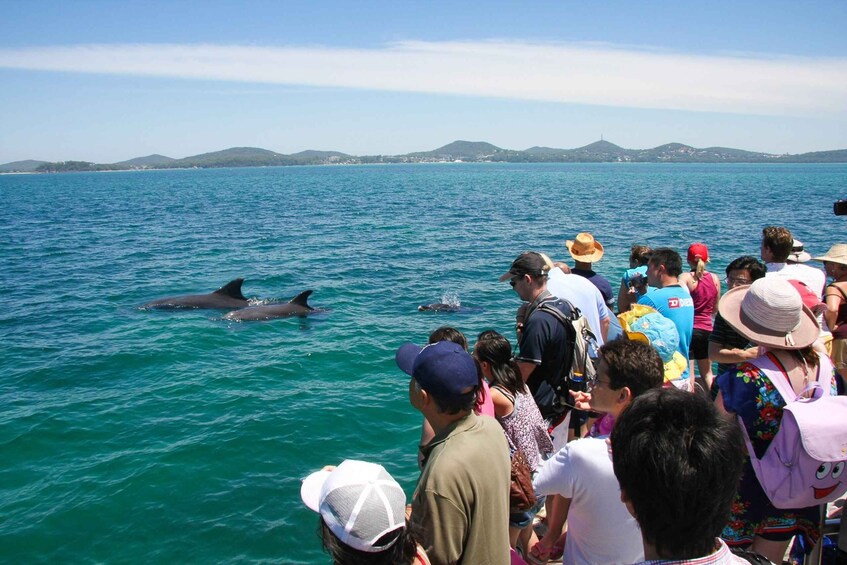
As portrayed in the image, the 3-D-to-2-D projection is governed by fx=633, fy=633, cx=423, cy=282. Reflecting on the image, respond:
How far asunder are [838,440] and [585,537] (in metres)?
1.43

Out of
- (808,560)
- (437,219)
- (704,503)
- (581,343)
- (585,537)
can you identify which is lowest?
(437,219)

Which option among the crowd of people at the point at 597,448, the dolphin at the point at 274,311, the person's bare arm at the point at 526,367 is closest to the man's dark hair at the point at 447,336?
the crowd of people at the point at 597,448

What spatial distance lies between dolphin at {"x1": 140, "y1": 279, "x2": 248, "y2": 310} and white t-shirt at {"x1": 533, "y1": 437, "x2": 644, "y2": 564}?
1578 centimetres

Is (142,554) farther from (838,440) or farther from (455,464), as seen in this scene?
(838,440)

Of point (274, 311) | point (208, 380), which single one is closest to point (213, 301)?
point (274, 311)

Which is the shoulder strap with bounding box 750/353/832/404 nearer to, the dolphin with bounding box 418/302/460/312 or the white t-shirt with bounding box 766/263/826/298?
the white t-shirt with bounding box 766/263/826/298

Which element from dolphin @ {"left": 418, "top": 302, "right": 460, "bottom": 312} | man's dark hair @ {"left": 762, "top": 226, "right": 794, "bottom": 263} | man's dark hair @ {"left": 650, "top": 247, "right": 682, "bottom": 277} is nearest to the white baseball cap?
man's dark hair @ {"left": 650, "top": 247, "right": 682, "bottom": 277}

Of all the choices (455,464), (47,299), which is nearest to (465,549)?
(455,464)

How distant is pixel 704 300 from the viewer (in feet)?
27.5

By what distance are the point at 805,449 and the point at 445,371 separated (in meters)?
1.91

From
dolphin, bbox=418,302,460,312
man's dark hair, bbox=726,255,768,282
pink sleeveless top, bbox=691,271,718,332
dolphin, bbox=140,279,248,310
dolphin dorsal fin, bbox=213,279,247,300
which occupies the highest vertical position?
man's dark hair, bbox=726,255,768,282

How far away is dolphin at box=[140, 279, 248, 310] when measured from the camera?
18.2 m

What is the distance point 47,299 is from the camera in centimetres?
2022

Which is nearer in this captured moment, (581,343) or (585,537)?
(585,537)
